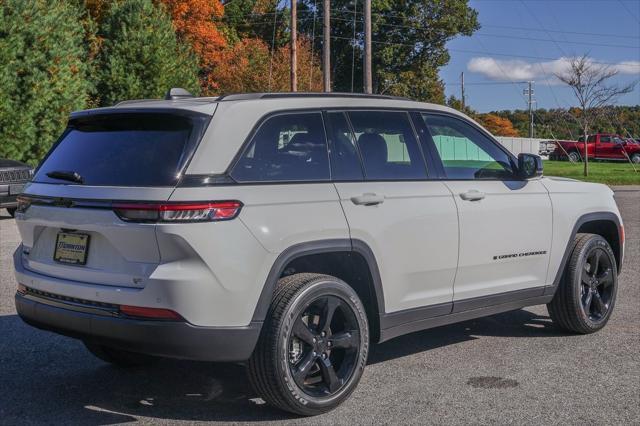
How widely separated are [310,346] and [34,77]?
22580mm

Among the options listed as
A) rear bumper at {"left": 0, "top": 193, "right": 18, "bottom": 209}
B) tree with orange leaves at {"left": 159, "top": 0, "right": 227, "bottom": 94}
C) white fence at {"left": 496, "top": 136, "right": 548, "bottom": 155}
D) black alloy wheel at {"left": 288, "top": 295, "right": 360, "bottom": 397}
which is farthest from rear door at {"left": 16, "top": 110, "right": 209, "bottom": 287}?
white fence at {"left": 496, "top": 136, "right": 548, "bottom": 155}

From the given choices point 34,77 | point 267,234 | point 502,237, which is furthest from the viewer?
point 34,77

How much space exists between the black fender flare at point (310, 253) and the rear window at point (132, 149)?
726mm

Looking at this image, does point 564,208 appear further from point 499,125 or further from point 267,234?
point 499,125

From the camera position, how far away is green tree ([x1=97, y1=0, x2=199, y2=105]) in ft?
112

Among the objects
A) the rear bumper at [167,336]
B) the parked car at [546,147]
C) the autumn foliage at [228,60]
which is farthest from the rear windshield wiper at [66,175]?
the parked car at [546,147]

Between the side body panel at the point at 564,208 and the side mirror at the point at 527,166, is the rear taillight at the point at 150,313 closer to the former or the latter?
the side mirror at the point at 527,166

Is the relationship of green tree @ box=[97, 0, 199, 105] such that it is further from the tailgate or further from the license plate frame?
the license plate frame

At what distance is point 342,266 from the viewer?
5.21 meters

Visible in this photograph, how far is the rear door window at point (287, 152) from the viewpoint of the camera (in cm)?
468

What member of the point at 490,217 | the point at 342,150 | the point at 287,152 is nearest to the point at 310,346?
the point at 287,152

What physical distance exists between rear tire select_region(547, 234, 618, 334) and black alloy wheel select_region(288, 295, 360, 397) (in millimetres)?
2452

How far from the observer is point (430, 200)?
5.50 meters

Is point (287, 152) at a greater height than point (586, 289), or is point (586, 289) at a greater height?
point (287, 152)
